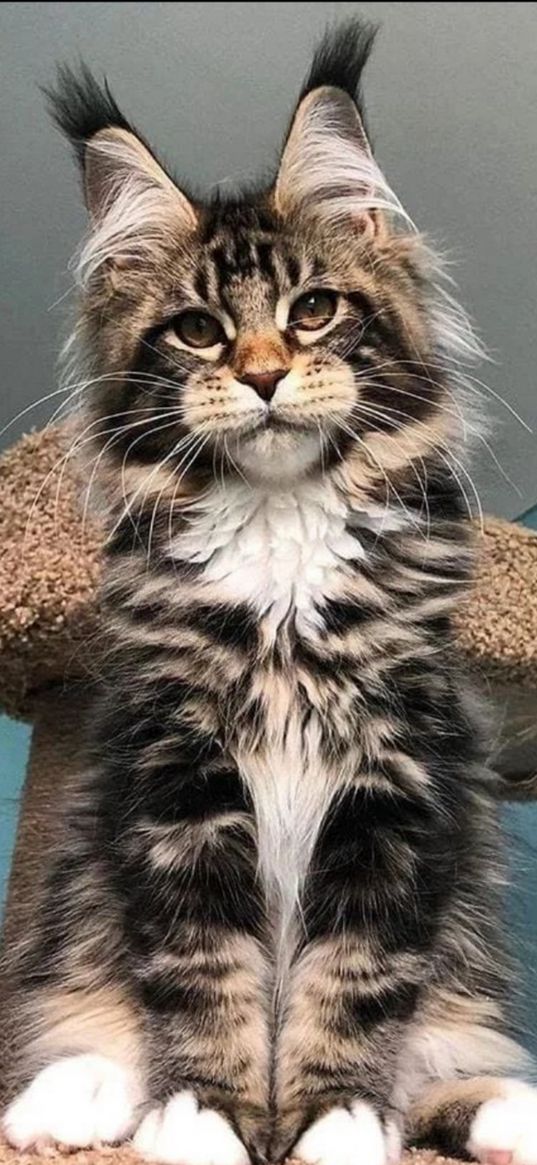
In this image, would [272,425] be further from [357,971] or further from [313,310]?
[357,971]

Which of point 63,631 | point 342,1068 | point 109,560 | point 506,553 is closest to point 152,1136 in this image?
point 342,1068

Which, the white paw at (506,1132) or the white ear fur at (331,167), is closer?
the white paw at (506,1132)

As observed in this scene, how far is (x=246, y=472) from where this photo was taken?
1242 mm

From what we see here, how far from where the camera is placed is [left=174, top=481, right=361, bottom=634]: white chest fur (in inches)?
48.6

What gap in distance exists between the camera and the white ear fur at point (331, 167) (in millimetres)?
1326

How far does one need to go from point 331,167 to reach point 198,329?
0.25 metres

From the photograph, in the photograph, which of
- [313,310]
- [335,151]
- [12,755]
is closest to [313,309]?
[313,310]

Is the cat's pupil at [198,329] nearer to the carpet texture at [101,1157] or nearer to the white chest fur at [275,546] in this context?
the white chest fur at [275,546]

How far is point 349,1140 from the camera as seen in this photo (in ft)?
3.35

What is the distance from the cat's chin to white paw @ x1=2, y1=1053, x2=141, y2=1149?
0.58 meters

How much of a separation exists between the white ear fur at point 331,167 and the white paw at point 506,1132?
0.89 meters

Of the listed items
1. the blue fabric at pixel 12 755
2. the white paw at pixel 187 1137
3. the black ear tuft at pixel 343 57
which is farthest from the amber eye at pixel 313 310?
the blue fabric at pixel 12 755

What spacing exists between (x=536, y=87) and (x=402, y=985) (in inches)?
52.6

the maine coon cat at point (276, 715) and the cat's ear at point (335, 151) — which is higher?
the cat's ear at point (335, 151)
